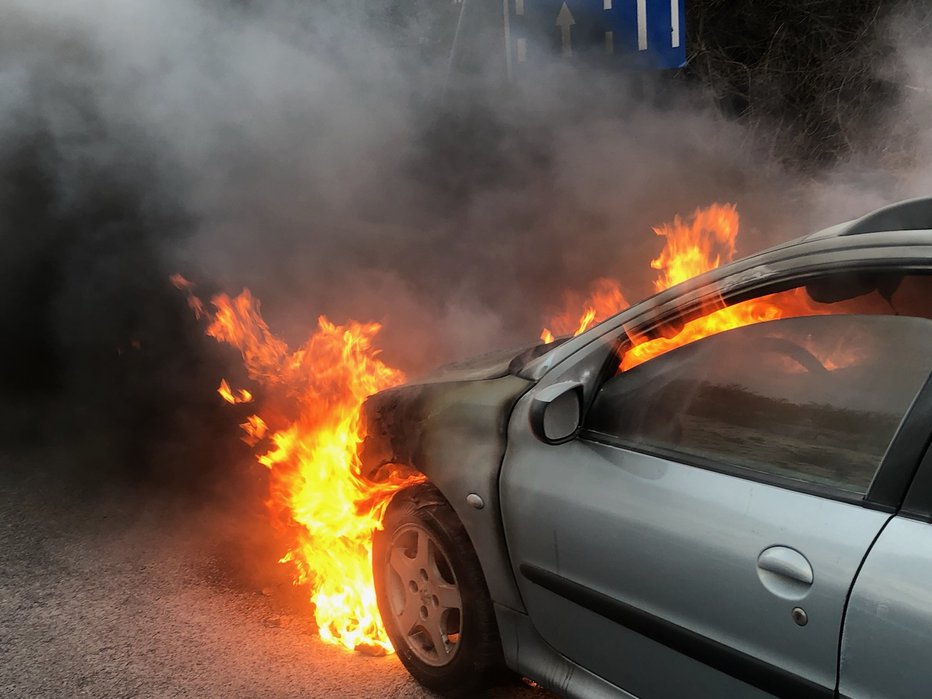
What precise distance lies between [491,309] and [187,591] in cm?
364

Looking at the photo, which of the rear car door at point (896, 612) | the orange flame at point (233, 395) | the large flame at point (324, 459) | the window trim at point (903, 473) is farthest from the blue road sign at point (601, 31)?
the rear car door at point (896, 612)

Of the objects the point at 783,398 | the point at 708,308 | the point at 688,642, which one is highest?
the point at 708,308

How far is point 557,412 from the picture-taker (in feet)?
7.38

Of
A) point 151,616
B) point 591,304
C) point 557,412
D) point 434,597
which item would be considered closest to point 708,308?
point 557,412

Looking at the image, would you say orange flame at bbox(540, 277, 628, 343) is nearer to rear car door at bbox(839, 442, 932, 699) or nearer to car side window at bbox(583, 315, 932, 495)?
car side window at bbox(583, 315, 932, 495)

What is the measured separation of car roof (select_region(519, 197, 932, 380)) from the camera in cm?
180

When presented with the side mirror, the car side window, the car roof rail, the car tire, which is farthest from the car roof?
the car tire

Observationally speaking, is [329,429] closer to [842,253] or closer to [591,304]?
[842,253]

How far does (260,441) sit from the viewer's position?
493 cm

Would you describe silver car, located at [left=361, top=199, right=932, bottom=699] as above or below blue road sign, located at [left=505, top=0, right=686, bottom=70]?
below

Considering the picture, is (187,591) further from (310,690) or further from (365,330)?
(365,330)

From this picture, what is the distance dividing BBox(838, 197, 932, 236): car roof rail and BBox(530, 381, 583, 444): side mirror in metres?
0.80

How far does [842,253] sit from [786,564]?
2.38 feet

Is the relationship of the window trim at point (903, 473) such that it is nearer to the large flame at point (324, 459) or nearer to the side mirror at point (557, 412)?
the side mirror at point (557, 412)
